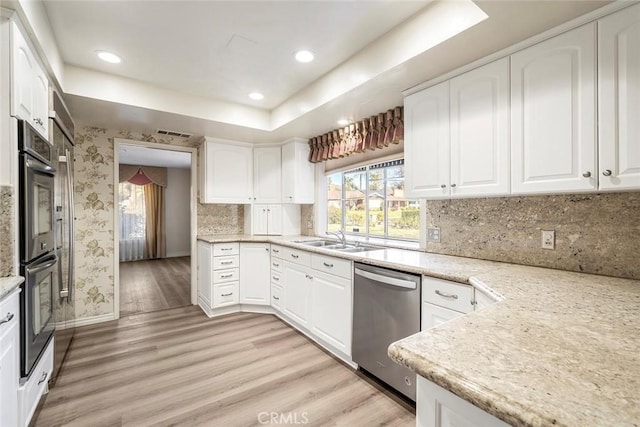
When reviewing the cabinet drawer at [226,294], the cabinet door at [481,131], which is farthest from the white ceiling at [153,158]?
the cabinet door at [481,131]

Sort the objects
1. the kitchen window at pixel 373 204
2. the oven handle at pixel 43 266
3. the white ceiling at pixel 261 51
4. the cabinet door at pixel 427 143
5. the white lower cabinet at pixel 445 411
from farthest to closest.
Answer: the kitchen window at pixel 373 204, the cabinet door at pixel 427 143, the white ceiling at pixel 261 51, the oven handle at pixel 43 266, the white lower cabinet at pixel 445 411

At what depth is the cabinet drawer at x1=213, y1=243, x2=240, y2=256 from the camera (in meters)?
3.34

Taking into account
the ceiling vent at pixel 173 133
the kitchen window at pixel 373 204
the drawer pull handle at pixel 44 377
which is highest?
the ceiling vent at pixel 173 133

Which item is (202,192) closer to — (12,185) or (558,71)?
(12,185)

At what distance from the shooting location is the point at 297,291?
9.53 feet

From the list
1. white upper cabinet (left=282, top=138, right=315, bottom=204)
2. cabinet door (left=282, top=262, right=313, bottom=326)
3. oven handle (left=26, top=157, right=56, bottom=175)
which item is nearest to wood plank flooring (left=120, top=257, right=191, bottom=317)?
cabinet door (left=282, top=262, right=313, bottom=326)

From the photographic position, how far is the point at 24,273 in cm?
146

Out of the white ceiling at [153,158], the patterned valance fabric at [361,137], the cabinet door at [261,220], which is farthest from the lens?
the white ceiling at [153,158]

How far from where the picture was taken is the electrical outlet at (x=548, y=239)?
174 centimetres

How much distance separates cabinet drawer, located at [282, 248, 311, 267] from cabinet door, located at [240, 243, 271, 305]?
390mm

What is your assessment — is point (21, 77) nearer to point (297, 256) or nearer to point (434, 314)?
point (297, 256)

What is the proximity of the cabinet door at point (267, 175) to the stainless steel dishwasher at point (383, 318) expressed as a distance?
1978 millimetres

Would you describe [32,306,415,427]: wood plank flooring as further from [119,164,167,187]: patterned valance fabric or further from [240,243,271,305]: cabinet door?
[119,164,167,187]: patterned valance fabric

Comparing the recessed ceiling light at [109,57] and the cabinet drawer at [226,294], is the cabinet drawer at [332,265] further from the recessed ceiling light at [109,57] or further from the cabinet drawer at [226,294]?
the recessed ceiling light at [109,57]
